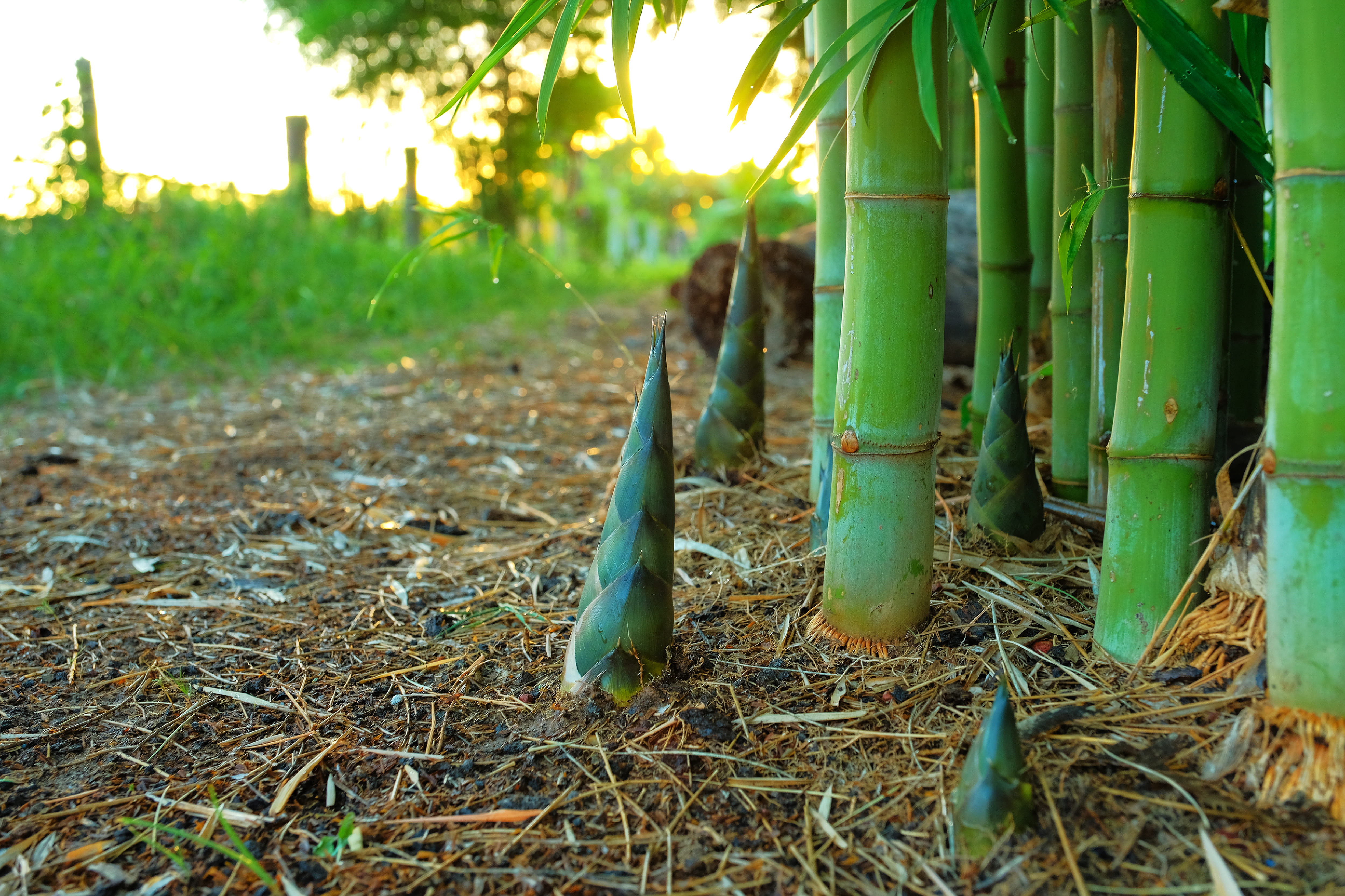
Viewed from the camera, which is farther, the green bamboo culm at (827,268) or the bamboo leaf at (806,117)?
the green bamboo culm at (827,268)

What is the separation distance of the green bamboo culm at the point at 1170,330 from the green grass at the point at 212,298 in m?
4.15

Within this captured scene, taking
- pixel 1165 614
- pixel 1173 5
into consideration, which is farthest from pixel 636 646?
pixel 1173 5

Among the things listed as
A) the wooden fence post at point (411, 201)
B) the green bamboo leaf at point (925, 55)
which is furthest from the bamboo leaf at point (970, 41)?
the wooden fence post at point (411, 201)

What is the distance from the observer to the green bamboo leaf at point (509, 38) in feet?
4.05

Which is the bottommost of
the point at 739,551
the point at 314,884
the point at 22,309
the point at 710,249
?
the point at 314,884

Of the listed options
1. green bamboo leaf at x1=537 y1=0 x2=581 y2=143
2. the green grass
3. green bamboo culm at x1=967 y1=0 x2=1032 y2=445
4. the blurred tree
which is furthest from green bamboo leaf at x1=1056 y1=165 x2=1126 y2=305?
the blurred tree

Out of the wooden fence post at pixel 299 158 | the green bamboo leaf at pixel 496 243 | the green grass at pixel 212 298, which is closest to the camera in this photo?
the green bamboo leaf at pixel 496 243

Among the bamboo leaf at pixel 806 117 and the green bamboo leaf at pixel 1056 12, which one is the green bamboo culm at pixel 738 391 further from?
the bamboo leaf at pixel 806 117

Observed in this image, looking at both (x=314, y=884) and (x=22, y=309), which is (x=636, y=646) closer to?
(x=314, y=884)

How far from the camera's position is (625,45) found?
1.13 m

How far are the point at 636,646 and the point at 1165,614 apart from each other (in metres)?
0.70

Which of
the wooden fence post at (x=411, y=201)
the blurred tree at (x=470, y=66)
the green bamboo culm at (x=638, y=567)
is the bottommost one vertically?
the green bamboo culm at (x=638, y=567)

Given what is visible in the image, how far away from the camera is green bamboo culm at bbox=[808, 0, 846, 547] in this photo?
63.4 inches

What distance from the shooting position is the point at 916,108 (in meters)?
1.17
